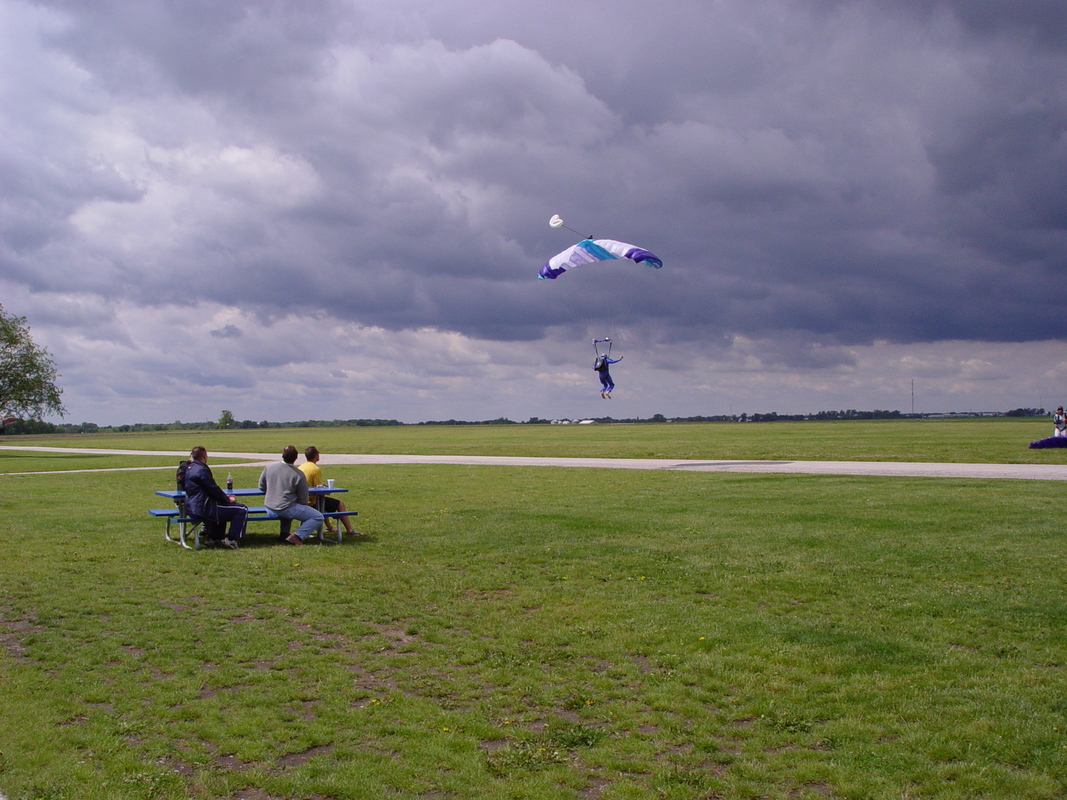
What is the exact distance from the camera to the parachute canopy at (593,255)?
2416cm

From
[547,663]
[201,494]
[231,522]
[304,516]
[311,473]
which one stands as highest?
[311,473]

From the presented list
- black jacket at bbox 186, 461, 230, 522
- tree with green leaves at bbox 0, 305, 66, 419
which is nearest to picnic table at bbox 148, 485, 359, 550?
black jacket at bbox 186, 461, 230, 522

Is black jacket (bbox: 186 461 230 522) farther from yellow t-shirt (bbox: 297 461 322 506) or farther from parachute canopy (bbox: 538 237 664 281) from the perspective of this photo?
parachute canopy (bbox: 538 237 664 281)

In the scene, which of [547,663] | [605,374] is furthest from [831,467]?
[547,663]

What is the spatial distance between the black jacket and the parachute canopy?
589 inches

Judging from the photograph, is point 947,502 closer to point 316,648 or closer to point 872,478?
point 872,478

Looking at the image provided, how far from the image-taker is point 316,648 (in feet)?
25.3

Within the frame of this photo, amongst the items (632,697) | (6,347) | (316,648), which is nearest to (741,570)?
(632,697)

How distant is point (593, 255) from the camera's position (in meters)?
25.4

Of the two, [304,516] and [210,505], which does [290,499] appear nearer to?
[304,516]

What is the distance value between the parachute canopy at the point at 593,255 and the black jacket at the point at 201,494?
15.0 metres

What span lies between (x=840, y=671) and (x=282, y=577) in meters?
7.33

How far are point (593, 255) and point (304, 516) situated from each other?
1497 cm

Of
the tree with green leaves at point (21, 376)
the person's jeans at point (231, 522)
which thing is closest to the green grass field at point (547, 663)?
the person's jeans at point (231, 522)
